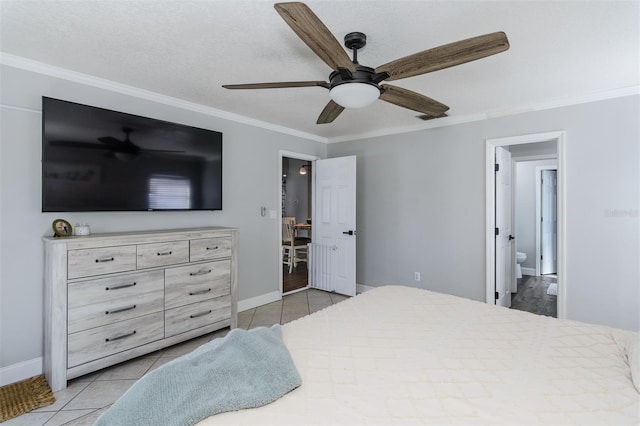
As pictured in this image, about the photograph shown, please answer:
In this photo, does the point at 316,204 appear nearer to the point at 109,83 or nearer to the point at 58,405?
the point at 109,83

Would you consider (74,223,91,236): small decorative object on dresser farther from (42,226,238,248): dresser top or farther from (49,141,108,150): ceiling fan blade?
(49,141,108,150): ceiling fan blade

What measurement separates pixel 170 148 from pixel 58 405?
216cm

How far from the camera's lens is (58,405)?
6.68 ft

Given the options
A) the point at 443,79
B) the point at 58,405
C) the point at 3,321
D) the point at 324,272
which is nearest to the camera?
the point at 58,405

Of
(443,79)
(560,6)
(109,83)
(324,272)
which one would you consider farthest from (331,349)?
(324,272)

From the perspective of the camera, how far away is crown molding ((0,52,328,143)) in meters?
2.32

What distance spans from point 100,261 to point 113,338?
2.01 feet

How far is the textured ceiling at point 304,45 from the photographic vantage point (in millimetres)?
1724

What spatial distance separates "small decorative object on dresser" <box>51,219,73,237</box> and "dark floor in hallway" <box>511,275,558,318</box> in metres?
4.97

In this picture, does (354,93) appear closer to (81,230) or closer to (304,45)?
(304,45)

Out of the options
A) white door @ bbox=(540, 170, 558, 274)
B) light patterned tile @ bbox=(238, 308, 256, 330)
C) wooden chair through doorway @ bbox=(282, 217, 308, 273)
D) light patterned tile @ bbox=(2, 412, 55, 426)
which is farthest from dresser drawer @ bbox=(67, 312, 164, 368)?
white door @ bbox=(540, 170, 558, 274)

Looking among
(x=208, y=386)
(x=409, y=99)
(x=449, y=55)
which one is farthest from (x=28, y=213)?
(x=449, y=55)

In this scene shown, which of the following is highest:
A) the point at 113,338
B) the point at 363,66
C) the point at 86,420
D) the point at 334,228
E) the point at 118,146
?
the point at 363,66

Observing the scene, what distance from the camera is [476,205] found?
368cm
